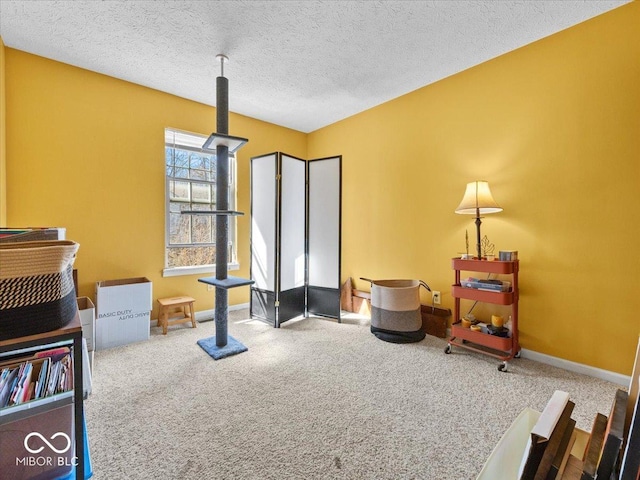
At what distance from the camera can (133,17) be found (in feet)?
6.97

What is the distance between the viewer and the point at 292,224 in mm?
3523

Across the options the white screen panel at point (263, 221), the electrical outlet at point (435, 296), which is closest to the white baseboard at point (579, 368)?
the electrical outlet at point (435, 296)

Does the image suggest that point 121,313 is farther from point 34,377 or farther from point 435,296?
point 435,296

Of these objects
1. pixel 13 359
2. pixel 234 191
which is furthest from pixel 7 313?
pixel 234 191

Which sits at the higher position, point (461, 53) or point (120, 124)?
point (461, 53)

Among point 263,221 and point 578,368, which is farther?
point 263,221

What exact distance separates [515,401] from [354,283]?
7.64 feet

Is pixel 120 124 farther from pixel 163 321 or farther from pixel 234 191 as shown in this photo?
pixel 163 321

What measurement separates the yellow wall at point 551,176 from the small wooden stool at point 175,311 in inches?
98.6

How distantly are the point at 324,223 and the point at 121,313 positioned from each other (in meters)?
2.33

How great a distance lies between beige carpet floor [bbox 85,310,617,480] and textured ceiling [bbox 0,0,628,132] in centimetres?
267

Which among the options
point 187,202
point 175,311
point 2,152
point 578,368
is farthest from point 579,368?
point 2,152

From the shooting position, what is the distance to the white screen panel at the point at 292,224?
3395 millimetres

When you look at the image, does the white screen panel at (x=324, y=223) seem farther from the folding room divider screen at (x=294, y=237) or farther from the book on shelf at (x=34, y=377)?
the book on shelf at (x=34, y=377)
